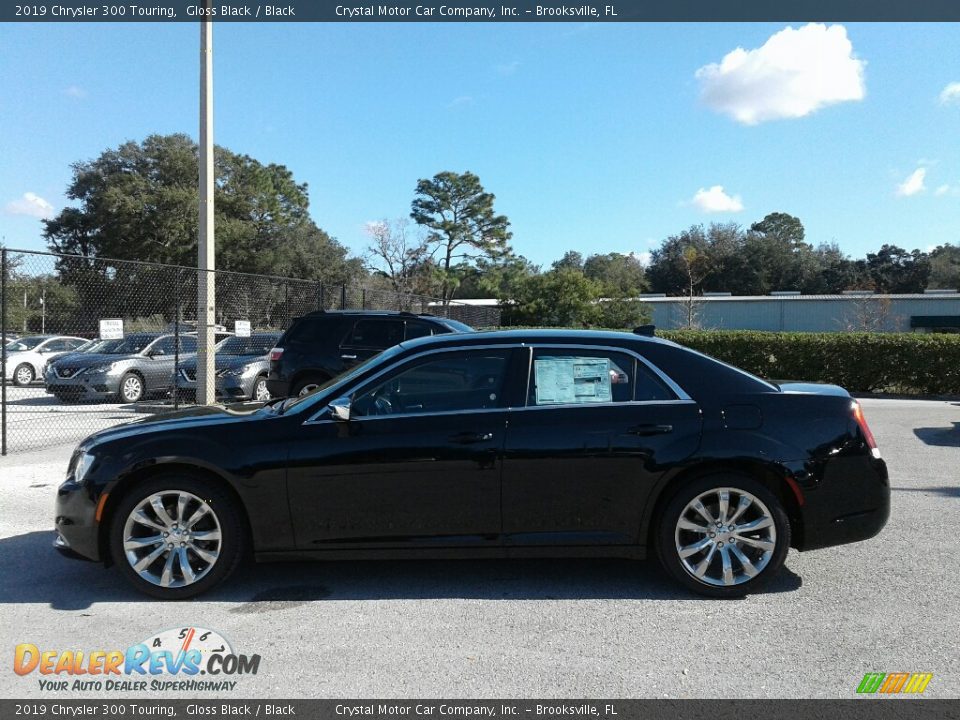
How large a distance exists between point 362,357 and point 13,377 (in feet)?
51.0

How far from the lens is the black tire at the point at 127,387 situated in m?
15.4

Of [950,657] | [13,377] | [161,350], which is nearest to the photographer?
[950,657]

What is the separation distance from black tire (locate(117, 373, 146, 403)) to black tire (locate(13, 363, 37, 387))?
326 inches

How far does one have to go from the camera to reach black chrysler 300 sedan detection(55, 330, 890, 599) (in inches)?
175

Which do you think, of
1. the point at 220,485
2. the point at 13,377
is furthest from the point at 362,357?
the point at 13,377

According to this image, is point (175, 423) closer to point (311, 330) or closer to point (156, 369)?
point (311, 330)

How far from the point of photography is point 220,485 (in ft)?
14.9

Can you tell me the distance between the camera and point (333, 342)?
11617 millimetres

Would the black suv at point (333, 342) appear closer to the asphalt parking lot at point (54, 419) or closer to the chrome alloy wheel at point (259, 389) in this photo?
the asphalt parking lot at point (54, 419)

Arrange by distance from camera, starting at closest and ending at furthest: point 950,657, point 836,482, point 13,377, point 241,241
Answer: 1. point 950,657
2. point 836,482
3. point 13,377
4. point 241,241

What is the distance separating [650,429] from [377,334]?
7.65 m

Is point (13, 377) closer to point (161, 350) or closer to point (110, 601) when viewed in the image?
point (161, 350)

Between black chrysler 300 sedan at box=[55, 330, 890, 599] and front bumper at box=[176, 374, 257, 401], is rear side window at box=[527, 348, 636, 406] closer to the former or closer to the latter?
black chrysler 300 sedan at box=[55, 330, 890, 599]

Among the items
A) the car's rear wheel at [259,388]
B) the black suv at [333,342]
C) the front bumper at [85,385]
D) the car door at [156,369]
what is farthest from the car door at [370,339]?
the front bumper at [85,385]
